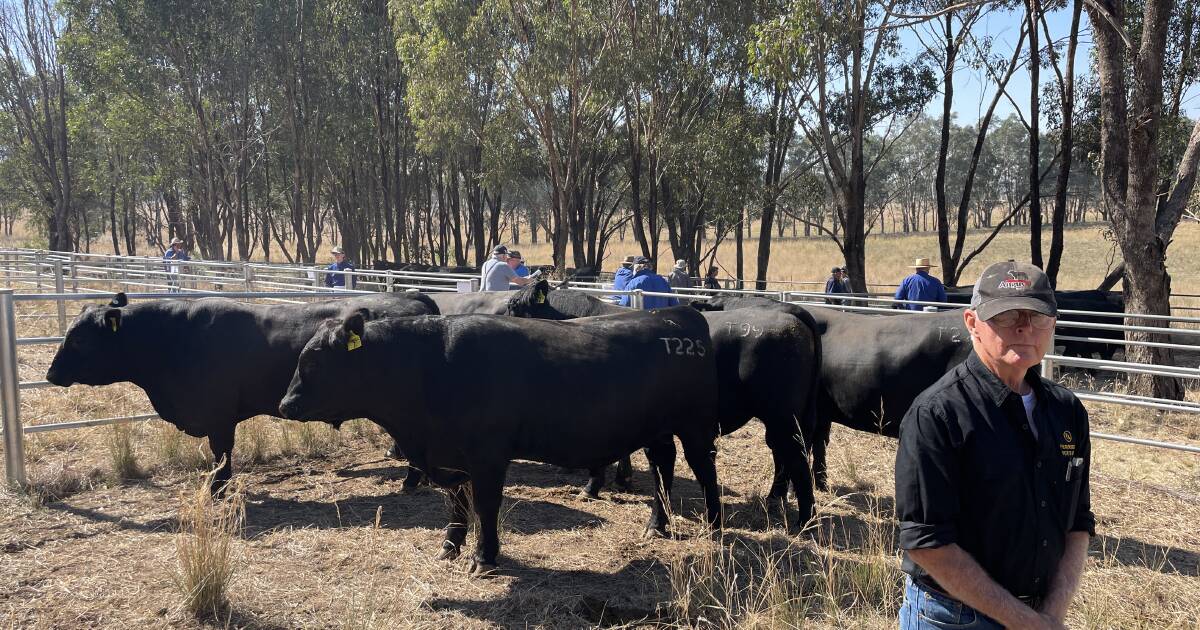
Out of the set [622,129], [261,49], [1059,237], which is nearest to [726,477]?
[1059,237]

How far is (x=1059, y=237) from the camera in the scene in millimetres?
18234

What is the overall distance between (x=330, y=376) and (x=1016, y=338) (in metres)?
3.89

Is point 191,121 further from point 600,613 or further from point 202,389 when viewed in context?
point 600,613

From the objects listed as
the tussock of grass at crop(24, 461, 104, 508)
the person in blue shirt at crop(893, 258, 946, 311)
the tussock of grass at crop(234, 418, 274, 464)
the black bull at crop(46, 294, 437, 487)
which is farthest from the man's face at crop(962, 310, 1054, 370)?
the person in blue shirt at crop(893, 258, 946, 311)

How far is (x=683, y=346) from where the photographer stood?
5500 millimetres

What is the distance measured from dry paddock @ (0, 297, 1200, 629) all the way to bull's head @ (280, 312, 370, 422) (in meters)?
0.78

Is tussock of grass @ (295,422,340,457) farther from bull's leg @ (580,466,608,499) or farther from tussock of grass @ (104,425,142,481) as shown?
bull's leg @ (580,466,608,499)

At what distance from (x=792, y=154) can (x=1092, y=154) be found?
42620mm

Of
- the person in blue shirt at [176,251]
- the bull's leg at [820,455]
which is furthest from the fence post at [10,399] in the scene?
the person in blue shirt at [176,251]

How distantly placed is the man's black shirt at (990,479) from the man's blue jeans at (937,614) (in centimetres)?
11

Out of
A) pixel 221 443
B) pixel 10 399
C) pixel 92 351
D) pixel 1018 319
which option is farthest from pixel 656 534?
pixel 10 399

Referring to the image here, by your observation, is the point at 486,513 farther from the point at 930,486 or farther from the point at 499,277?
the point at 499,277

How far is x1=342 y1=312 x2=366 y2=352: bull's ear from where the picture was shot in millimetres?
4873

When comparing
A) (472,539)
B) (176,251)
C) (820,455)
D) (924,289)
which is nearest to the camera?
(472,539)
